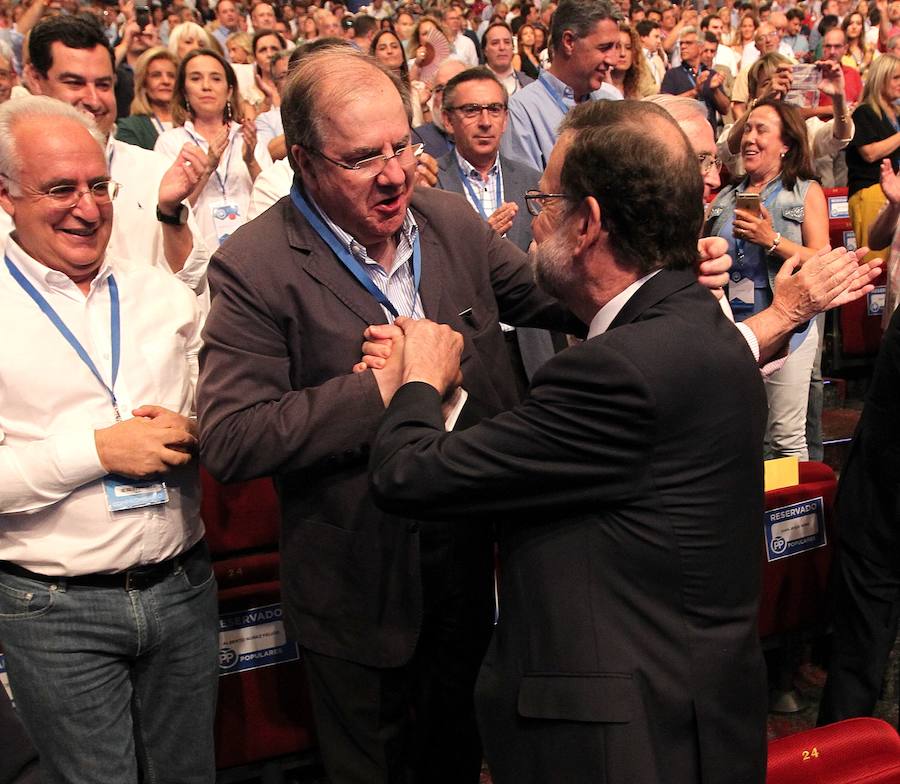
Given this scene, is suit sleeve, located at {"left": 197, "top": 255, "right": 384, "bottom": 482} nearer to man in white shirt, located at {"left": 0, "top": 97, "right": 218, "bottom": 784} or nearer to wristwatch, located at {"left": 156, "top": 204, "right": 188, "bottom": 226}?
man in white shirt, located at {"left": 0, "top": 97, "right": 218, "bottom": 784}

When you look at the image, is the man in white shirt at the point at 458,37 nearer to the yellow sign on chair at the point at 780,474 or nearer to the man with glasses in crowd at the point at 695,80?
the man with glasses in crowd at the point at 695,80

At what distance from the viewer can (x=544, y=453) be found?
1573mm

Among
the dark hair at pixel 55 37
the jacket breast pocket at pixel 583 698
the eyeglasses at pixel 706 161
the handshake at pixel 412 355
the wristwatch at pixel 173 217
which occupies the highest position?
the dark hair at pixel 55 37

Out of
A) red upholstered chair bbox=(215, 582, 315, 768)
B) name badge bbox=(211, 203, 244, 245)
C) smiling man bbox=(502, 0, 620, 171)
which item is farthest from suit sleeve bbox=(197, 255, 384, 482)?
smiling man bbox=(502, 0, 620, 171)

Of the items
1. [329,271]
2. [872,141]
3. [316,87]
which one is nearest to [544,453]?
[329,271]

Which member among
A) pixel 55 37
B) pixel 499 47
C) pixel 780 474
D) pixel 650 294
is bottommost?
pixel 780 474

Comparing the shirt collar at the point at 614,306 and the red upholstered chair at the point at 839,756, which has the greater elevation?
the shirt collar at the point at 614,306

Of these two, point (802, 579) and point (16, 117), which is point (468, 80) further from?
point (16, 117)

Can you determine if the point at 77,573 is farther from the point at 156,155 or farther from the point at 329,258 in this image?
the point at 156,155

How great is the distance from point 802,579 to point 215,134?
10.3ft

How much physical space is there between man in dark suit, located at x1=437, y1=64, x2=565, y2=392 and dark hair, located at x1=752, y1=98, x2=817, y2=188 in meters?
1.17

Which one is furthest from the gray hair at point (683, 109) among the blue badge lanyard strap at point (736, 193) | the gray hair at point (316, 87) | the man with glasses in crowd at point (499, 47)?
the man with glasses in crowd at point (499, 47)

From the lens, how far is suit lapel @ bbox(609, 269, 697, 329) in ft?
5.39

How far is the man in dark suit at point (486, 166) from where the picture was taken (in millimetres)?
4281
